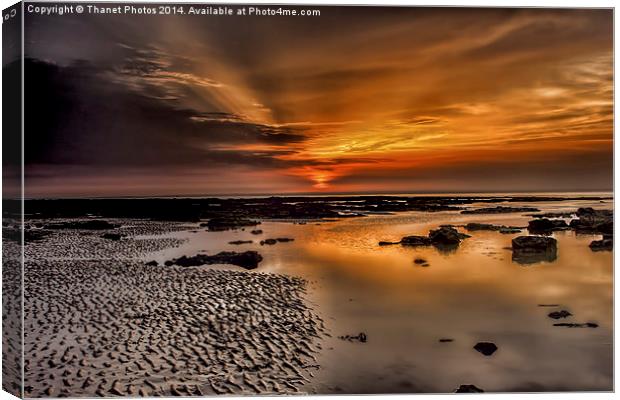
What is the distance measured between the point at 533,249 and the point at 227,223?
4.34 m

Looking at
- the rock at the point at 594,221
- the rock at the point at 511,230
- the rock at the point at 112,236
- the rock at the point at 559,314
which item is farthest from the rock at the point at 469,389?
the rock at the point at 112,236

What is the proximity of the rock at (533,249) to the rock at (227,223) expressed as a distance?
3.62 metres

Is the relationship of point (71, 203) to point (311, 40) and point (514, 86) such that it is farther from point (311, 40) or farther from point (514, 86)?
point (514, 86)

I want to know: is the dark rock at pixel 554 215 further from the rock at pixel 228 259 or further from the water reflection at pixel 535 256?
the rock at pixel 228 259

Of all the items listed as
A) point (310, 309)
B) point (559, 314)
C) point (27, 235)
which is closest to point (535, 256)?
point (559, 314)

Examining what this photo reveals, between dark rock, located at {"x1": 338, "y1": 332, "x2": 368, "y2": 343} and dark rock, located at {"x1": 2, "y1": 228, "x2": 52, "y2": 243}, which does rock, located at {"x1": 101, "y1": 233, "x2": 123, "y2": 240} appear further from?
dark rock, located at {"x1": 338, "y1": 332, "x2": 368, "y2": 343}

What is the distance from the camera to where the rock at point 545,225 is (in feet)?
28.9

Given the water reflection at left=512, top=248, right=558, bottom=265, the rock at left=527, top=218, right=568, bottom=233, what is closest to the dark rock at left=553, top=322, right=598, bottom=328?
the water reflection at left=512, top=248, right=558, bottom=265

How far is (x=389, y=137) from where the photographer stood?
866 centimetres

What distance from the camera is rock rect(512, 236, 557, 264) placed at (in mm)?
8664

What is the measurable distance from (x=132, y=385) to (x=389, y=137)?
462cm

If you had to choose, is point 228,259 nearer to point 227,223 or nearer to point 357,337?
point 227,223

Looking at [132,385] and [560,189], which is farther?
[560,189]

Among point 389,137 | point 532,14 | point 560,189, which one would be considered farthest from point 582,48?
point 389,137
